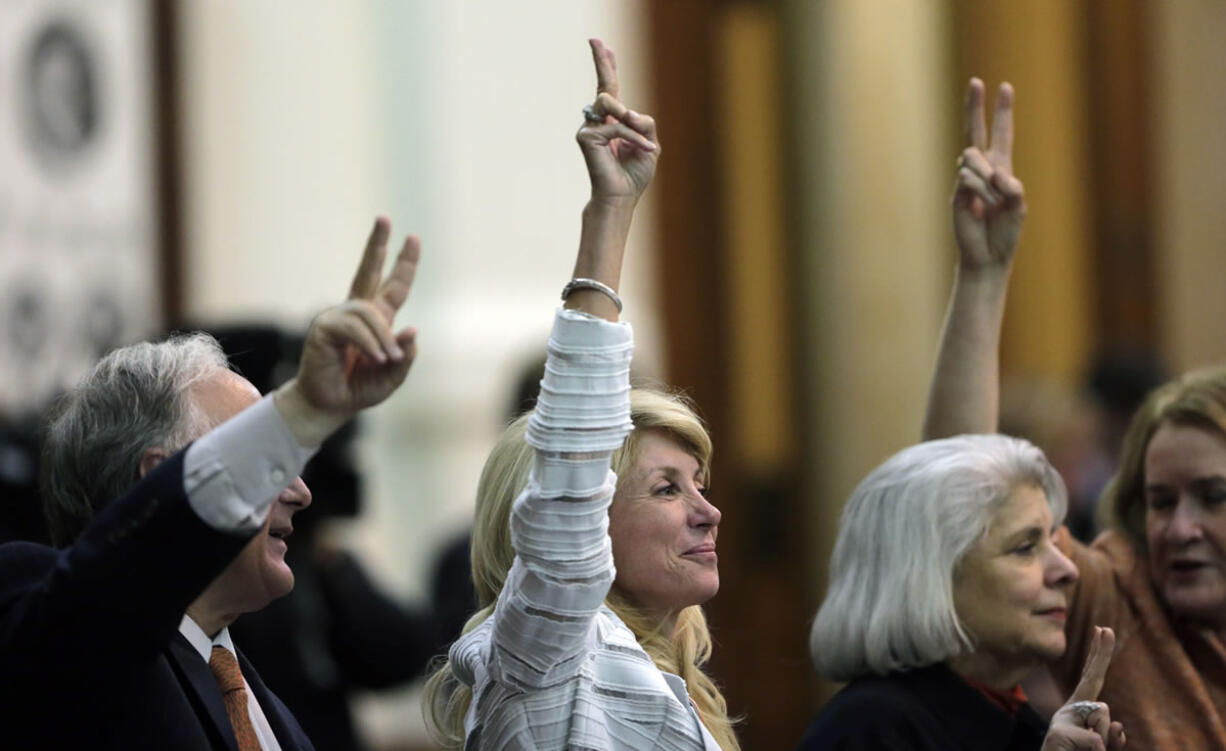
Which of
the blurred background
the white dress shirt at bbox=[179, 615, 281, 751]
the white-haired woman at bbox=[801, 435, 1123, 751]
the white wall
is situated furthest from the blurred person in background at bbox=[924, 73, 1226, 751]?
the white wall

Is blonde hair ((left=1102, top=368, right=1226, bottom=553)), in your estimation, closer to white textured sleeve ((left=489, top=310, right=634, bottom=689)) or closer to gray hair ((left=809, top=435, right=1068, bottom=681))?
gray hair ((left=809, top=435, right=1068, bottom=681))

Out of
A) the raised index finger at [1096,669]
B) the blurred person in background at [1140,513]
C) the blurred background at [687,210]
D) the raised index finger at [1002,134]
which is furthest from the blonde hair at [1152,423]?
the blurred background at [687,210]

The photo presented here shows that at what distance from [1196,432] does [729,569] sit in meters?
4.08

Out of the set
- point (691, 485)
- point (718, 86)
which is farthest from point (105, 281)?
point (691, 485)

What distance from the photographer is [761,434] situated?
7113 millimetres

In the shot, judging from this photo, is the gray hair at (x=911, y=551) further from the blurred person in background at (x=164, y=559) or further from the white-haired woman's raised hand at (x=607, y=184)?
the blurred person in background at (x=164, y=559)

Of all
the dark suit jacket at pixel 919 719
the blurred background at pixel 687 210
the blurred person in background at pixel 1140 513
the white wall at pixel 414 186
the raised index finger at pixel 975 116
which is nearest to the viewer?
the dark suit jacket at pixel 919 719

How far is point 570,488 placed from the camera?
203 cm

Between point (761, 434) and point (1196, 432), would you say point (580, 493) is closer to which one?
point (1196, 432)

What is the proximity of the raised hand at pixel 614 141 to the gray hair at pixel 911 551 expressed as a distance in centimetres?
91

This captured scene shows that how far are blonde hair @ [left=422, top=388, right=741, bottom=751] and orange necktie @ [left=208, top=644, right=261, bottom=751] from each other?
318 millimetres

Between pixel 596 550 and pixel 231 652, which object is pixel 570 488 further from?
pixel 231 652

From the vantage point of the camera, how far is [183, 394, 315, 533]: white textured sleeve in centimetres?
177

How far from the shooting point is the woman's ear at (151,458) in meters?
2.14
